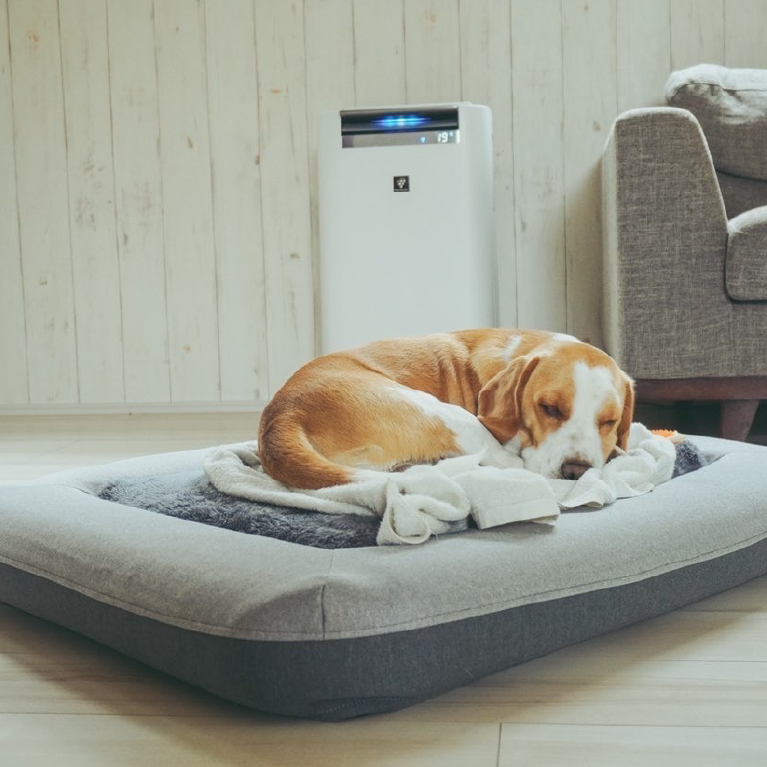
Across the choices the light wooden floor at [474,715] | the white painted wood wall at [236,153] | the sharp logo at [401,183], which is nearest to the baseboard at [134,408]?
the white painted wood wall at [236,153]

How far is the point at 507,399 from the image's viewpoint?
1.81 m

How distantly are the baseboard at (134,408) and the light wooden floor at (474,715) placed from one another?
9.00ft

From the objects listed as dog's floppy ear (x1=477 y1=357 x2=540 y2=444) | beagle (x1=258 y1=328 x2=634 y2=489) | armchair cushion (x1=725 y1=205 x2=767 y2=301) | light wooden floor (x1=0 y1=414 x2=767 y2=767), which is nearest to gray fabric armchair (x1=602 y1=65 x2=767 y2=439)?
armchair cushion (x1=725 y1=205 x2=767 y2=301)

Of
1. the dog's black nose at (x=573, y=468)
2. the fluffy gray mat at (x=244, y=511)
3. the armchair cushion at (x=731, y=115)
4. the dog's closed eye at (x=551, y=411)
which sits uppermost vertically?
the armchair cushion at (x=731, y=115)

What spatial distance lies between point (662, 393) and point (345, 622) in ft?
5.83

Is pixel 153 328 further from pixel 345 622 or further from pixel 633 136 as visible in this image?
pixel 345 622

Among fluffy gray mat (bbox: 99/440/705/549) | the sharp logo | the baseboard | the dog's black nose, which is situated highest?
the sharp logo

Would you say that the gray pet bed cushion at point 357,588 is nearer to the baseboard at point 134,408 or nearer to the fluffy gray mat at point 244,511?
the fluffy gray mat at point 244,511

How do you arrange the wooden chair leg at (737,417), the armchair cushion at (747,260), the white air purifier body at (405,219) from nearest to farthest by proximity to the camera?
the armchair cushion at (747,260) → the wooden chair leg at (737,417) → the white air purifier body at (405,219)

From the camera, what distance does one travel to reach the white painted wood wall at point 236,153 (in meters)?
3.90

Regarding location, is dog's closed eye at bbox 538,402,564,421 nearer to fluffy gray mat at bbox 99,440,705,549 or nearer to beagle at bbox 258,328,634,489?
beagle at bbox 258,328,634,489

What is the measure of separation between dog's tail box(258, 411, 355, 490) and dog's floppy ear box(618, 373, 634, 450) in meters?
0.53

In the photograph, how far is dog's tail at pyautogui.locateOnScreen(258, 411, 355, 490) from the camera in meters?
1.52

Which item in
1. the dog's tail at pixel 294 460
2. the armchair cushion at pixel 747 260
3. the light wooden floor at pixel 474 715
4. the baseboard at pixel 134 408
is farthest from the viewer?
the baseboard at pixel 134 408
